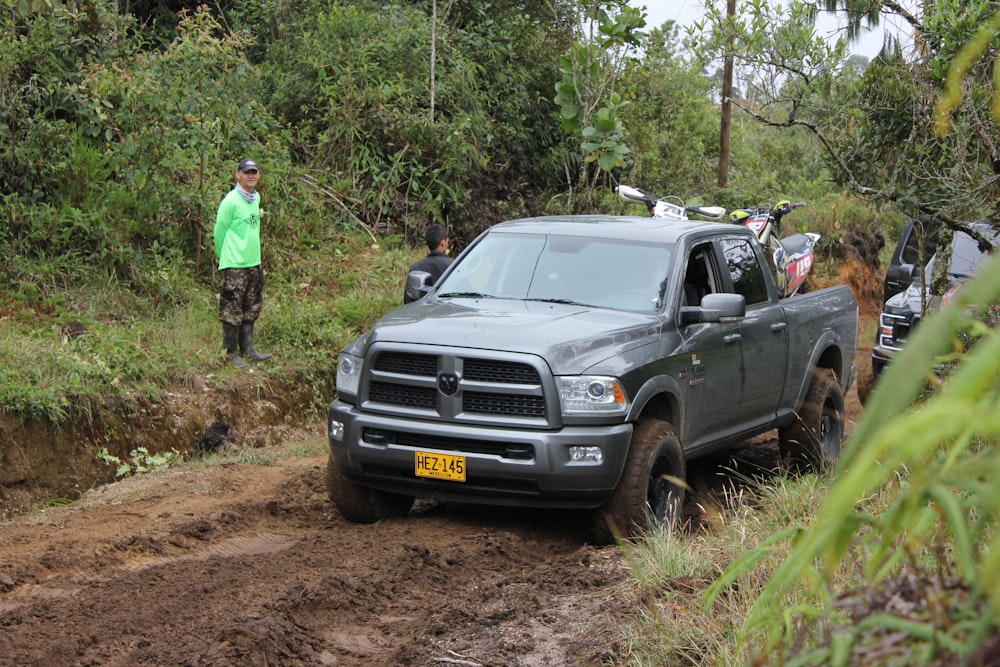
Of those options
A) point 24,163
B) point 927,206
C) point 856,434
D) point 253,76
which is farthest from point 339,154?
point 856,434

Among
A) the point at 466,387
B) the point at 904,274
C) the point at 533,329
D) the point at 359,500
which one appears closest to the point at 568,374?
the point at 533,329

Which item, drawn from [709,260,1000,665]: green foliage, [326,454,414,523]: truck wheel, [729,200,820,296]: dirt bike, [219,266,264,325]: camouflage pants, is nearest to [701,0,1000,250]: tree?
[729,200,820,296]: dirt bike

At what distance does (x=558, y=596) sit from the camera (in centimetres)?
596

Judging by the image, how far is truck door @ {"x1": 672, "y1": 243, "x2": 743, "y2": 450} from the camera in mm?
7637

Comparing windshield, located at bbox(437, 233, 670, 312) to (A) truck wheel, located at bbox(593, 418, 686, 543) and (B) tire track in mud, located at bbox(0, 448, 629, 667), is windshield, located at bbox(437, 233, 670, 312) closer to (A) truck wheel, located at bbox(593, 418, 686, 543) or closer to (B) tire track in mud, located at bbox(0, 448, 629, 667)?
(A) truck wheel, located at bbox(593, 418, 686, 543)

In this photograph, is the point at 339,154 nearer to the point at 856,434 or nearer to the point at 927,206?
the point at 927,206

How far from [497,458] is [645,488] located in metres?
0.91

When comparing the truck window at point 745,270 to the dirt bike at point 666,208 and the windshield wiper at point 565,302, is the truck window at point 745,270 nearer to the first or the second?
the windshield wiper at point 565,302

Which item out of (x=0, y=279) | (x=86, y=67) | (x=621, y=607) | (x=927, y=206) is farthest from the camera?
(x=86, y=67)

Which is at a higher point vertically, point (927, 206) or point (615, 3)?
point (615, 3)

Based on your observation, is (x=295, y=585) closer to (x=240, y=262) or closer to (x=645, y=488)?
(x=645, y=488)

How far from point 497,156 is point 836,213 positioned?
7478 mm

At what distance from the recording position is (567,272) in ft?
26.3

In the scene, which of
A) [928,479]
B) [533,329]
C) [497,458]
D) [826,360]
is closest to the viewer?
[928,479]
